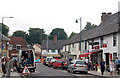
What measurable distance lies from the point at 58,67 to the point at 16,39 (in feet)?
120

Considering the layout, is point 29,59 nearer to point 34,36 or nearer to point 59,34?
point 34,36

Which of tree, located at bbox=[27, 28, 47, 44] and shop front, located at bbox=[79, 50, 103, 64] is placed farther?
tree, located at bbox=[27, 28, 47, 44]

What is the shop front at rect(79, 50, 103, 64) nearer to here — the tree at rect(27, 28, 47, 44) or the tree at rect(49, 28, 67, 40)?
the tree at rect(27, 28, 47, 44)

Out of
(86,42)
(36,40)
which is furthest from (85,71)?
(36,40)

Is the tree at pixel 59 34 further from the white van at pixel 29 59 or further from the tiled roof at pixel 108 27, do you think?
the white van at pixel 29 59

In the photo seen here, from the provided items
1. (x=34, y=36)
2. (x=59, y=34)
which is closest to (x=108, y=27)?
(x=34, y=36)

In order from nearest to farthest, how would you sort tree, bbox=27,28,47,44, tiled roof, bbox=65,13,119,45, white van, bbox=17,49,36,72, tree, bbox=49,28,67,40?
white van, bbox=17,49,36,72, tiled roof, bbox=65,13,119,45, tree, bbox=27,28,47,44, tree, bbox=49,28,67,40

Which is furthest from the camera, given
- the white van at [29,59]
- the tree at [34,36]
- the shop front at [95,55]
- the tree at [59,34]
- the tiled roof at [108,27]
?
the tree at [59,34]

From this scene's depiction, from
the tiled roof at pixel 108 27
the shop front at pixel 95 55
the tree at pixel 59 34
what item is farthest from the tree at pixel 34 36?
the shop front at pixel 95 55

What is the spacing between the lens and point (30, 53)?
95.3 feet

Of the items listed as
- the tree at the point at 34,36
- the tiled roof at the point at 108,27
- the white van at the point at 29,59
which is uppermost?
the tree at the point at 34,36

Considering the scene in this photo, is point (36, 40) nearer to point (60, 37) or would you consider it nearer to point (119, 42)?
point (60, 37)

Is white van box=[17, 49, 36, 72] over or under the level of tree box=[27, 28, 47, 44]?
under

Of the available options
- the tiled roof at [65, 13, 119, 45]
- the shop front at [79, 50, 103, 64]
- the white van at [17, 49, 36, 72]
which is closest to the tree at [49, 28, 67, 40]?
the tiled roof at [65, 13, 119, 45]
